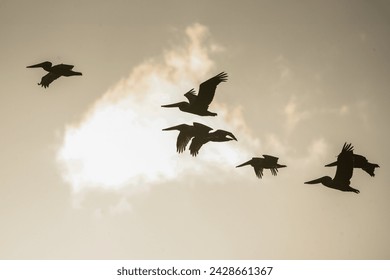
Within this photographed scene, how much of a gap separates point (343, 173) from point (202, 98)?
313cm

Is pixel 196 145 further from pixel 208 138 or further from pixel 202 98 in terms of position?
pixel 202 98

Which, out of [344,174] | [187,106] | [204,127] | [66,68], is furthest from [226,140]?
[66,68]

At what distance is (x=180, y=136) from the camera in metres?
8.08

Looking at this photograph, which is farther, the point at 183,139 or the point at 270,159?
the point at 270,159

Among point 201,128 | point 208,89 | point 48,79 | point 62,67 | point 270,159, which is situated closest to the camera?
point 208,89

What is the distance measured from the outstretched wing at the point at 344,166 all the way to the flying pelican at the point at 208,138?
208 centimetres

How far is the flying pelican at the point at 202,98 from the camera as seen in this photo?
7406 mm

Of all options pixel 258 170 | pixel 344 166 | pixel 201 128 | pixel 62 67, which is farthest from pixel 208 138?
pixel 62 67

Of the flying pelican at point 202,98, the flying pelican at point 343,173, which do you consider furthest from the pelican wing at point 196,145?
the flying pelican at point 343,173

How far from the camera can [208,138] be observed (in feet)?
26.0

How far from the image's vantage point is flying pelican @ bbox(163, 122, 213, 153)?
7.83m

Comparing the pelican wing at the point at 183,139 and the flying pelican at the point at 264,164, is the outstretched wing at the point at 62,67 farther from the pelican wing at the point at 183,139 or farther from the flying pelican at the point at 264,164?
the flying pelican at the point at 264,164
